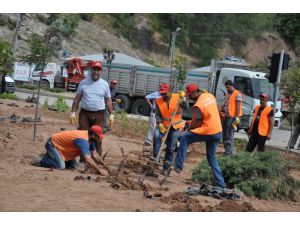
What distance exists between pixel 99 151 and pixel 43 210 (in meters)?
3.96

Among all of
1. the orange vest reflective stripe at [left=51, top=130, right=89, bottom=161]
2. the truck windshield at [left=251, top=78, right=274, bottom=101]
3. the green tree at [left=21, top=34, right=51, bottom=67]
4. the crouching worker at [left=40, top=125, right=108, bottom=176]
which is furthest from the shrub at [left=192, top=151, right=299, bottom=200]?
the truck windshield at [left=251, top=78, right=274, bottom=101]

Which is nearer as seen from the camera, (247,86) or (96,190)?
(96,190)

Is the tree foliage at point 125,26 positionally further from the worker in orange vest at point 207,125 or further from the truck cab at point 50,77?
the worker in orange vest at point 207,125

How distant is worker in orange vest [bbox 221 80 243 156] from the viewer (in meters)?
14.2

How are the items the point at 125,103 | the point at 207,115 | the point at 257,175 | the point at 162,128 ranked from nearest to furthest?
1. the point at 207,115
2. the point at 257,175
3. the point at 162,128
4. the point at 125,103

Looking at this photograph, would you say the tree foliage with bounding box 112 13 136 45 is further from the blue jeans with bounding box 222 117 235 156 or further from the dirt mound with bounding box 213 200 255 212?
the dirt mound with bounding box 213 200 255 212

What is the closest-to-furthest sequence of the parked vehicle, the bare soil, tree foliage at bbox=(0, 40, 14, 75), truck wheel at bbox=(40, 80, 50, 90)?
the bare soil < tree foliage at bbox=(0, 40, 14, 75) < the parked vehicle < truck wheel at bbox=(40, 80, 50, 90)

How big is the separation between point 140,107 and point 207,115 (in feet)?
Result: 68.1

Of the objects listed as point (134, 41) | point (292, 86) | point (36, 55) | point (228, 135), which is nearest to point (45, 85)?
point (36, 55)

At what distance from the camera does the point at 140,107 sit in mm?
30641

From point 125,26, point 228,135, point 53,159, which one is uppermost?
point 125,26

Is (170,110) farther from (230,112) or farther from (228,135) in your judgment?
(230,112)

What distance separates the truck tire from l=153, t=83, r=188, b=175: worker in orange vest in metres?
17.9
